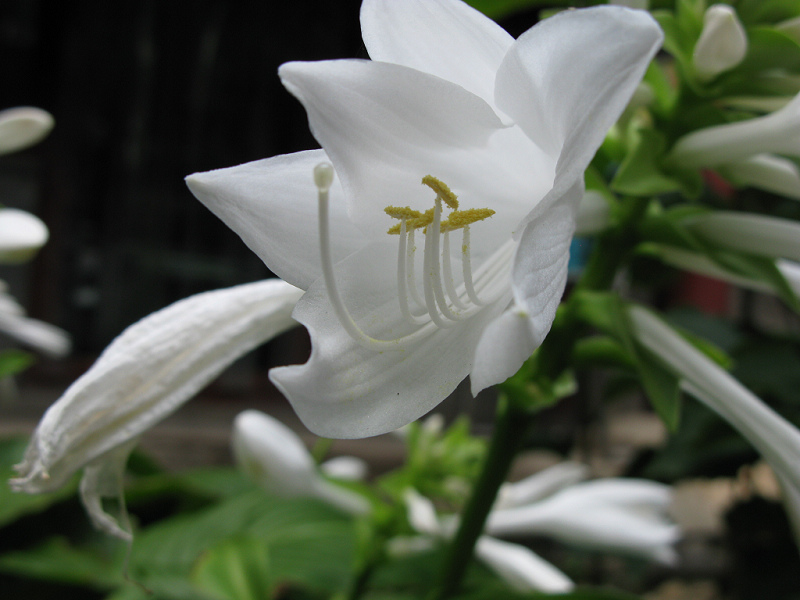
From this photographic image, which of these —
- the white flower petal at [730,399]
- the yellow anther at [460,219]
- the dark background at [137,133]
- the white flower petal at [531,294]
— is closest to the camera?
the white flower petal at [531,294]

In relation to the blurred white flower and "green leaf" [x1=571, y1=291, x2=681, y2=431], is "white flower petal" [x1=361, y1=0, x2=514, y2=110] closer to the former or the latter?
"green leaf" [x1=571, y1=291, x2=681, y2=431]

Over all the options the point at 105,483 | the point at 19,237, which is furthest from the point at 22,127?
the point at 105,483

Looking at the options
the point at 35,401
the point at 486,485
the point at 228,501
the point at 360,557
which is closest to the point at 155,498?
the point at 228,501

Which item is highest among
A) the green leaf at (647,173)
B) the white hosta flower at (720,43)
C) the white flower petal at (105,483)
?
the white hosta flower at (720,43)

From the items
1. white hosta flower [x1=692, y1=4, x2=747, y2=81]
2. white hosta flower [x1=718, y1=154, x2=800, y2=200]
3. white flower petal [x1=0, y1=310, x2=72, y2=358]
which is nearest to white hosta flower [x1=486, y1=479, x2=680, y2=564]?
white hosta flower [x1=718, y1=154, x2=800, y2=200]

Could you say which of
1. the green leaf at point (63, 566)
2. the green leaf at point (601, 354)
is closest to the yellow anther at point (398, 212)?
the green leaf at point (601, 354)

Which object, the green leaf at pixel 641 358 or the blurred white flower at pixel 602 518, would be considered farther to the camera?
the blurred white flower at pixel 602 518

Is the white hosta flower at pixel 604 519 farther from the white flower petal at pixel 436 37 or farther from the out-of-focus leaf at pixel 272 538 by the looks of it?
the white flower petal at pixel 436 37

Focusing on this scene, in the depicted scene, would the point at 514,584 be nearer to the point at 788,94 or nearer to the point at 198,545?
the point at 198,545
